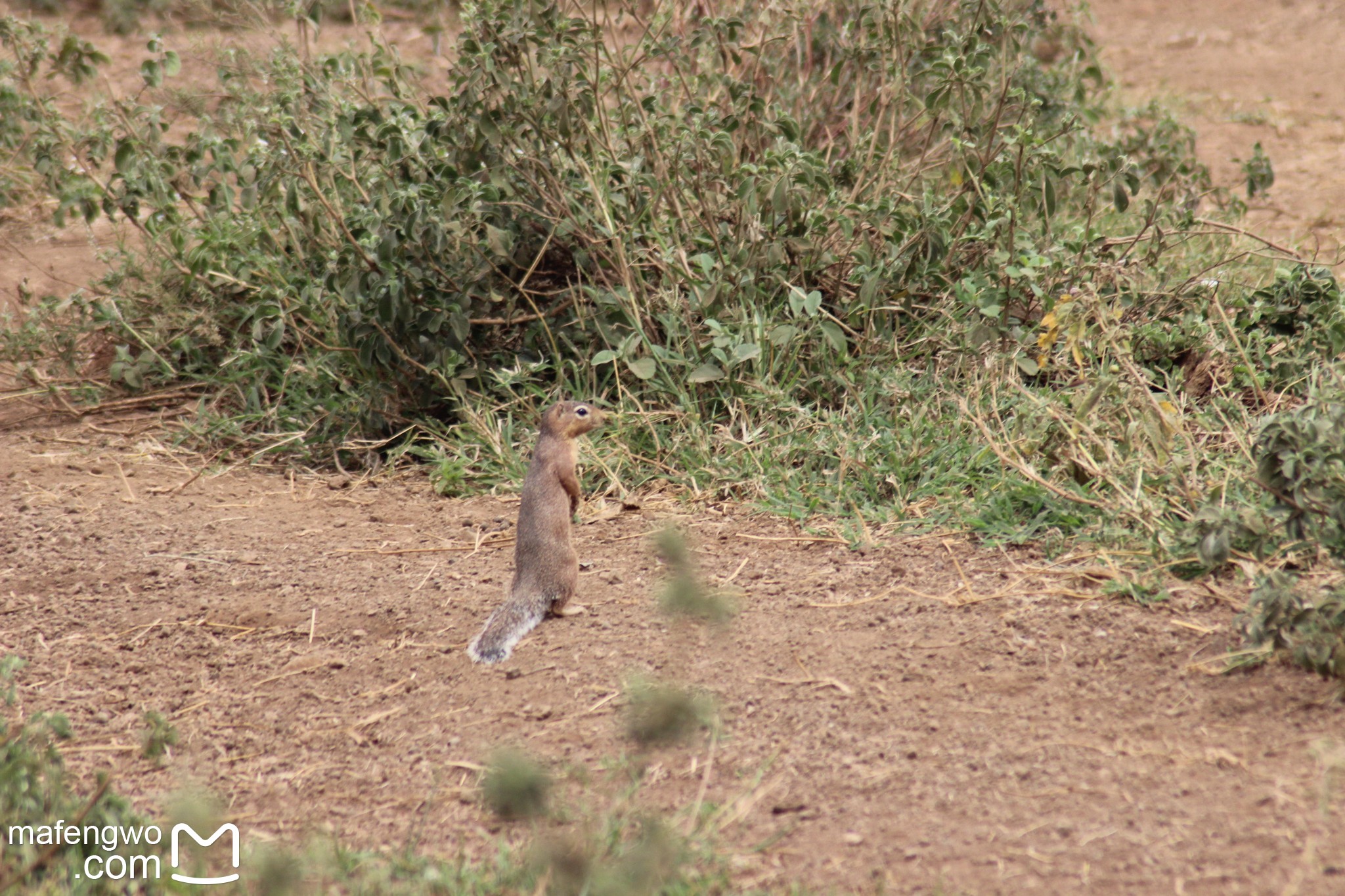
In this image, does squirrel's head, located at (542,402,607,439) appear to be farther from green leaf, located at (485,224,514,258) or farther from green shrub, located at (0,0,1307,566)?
green leaf, located at (485,224,514,258)

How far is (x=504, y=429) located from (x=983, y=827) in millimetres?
2639

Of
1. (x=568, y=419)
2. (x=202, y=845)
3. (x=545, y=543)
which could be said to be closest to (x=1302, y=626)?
(x=545, y=543)

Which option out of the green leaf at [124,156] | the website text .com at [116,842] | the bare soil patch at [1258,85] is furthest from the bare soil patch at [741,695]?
the bare soil patch at [1258,85]

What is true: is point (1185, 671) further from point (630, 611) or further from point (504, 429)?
point (504, 429)

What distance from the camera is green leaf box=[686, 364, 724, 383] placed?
4.24 m

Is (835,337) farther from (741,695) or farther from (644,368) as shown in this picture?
(741,695)

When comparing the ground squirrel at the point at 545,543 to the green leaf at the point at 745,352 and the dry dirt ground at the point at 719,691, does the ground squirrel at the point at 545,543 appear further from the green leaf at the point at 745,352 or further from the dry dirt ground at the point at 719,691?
the green leaf at the point at 745,352

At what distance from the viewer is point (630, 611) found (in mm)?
3359

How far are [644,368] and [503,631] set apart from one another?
1.34 meters

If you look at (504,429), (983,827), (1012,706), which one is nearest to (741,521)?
(504,429)

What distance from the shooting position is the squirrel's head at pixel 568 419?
11.7ft

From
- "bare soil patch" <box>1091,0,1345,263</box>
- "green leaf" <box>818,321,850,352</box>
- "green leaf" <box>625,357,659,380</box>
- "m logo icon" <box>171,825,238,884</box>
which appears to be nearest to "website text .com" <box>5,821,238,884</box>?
"m logo icon" <box>171,825,238,884</box>

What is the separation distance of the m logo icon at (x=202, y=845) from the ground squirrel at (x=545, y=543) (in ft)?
2.57

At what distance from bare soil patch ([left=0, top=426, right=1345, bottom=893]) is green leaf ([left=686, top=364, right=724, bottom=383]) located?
553mm
